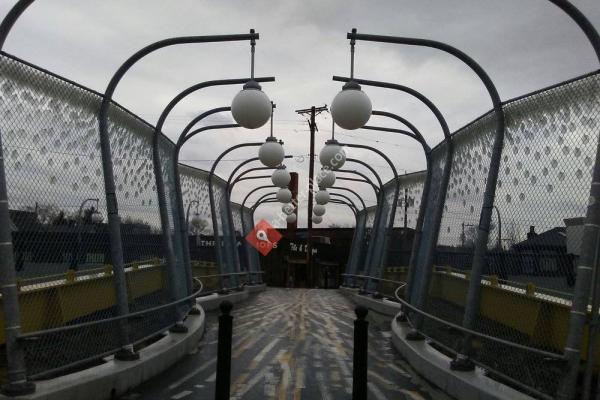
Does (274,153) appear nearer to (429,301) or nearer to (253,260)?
(429,301)

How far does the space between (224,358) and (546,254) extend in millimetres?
3249

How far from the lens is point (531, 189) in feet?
18.7

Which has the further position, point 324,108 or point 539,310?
point 324,108

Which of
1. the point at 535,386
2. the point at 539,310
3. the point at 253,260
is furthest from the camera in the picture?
the point at 253,260

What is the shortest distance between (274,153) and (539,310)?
546cm

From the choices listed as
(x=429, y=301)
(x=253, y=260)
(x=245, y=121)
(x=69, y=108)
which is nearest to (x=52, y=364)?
(x=69, y=108)

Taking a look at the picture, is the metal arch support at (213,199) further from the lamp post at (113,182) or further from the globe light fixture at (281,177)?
the lamp post at (113,182)

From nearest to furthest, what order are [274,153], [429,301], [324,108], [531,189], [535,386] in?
1. [535,386]
2. [531,189]
3. [429,301]
4. [274,153]
5. [324,108]

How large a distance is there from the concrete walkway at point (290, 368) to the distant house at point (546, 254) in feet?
6.11

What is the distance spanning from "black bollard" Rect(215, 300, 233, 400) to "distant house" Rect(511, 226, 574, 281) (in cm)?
308

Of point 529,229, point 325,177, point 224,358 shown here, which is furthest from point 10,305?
point 325,177

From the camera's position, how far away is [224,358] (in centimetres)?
498

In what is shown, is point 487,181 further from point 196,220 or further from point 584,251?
point 196,220

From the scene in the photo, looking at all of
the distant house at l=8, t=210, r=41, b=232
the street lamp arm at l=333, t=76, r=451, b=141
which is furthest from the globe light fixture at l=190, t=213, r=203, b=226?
the distant house at l=8, t=210, r=41, b=232
